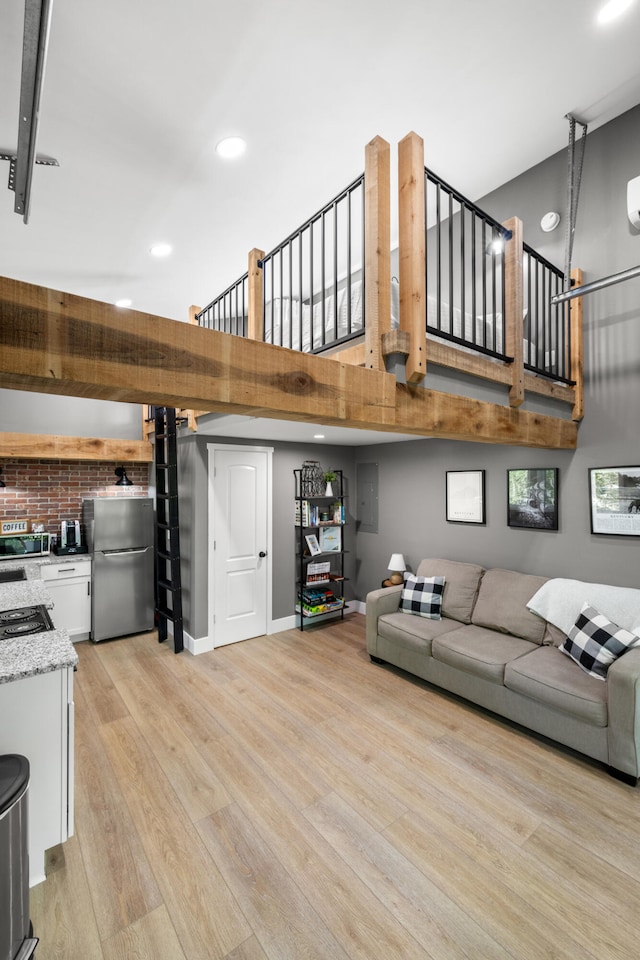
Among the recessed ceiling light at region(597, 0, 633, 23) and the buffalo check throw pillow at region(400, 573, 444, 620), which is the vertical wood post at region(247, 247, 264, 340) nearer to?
the recessed ceiling light at region(597, 0, 633, 23)

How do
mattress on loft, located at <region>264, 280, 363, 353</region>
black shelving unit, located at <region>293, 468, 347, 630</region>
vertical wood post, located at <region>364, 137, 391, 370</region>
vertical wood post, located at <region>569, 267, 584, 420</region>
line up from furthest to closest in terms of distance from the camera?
black shelving unit, located at <region>293, 468, 347, 630</region> < vertical wood post, located at <region>569, 267, 584, 420</region> < mattress on loft, located at <region>264, 280, 363, 353</region> < vertical wood post, located at <region>364, 137, 391, 370</region>

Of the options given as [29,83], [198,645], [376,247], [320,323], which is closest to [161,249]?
[320,323]

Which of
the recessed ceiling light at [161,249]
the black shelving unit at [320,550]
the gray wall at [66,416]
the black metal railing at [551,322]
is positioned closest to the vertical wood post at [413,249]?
the black metal railing at [551,322]

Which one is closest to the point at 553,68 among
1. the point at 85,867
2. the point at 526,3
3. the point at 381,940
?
the point at 526,3

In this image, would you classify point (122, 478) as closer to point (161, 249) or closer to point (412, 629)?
point (161, 249)

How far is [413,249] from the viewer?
185 cm

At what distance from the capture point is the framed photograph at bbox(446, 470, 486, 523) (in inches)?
154

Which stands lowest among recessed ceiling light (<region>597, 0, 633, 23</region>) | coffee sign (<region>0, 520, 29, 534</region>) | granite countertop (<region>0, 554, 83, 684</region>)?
granite countertop (<region>0, 554, 83, 684</region>)

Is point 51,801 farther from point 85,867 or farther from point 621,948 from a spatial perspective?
point 621,948

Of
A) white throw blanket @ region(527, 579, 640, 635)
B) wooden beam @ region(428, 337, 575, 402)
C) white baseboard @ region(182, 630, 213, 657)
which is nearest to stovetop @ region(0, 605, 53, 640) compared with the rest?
white baseboard @ region(182, 630, 213, 657)

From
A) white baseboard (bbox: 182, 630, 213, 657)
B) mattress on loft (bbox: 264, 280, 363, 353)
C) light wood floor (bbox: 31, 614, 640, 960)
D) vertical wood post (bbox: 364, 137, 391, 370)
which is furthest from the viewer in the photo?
white baseboard (bbox: 182, 630, 213, 657)

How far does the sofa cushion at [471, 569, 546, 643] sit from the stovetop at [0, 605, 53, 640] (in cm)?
299

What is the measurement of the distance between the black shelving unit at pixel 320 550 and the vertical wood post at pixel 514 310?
2.53m

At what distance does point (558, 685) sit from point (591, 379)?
2.13 metres
